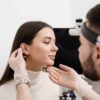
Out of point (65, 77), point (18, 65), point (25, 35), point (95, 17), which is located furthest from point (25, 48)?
point (95, 17)

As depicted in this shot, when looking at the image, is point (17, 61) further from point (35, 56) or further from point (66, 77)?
point (66, 77)

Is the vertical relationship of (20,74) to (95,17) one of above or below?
below

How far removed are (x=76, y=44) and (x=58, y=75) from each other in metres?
0.91

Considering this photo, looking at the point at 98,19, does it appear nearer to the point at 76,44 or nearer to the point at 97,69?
the point at 97,69

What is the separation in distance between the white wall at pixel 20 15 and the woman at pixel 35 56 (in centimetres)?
27

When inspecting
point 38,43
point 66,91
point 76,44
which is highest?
point 38,43

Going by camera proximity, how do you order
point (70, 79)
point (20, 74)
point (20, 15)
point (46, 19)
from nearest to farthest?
point (70, 79)
point (20, 74)
point (20, 15)
point (46, 19)

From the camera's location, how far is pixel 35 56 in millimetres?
1722

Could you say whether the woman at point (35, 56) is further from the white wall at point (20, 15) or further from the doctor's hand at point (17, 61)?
the white wall at point (20, 15)

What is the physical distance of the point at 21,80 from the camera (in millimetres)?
1546

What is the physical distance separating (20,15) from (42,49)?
0.55 m

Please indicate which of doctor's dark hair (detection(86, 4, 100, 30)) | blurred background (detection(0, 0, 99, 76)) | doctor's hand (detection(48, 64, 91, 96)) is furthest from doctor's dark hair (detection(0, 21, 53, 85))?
doctor's dark hair (detection(86, 4, 100, 30))

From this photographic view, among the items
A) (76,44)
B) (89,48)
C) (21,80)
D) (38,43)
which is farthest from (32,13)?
(89,48)

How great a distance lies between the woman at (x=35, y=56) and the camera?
1.70m
